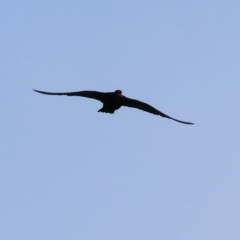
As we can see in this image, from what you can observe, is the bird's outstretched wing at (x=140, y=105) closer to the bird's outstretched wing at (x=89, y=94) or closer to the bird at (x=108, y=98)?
the bird at (x=108, y=98)

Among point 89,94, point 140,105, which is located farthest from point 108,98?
point 140,105

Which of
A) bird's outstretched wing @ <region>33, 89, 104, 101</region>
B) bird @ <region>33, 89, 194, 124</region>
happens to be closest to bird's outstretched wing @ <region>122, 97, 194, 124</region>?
bird @ <region>33, 89, 194, 124</region>

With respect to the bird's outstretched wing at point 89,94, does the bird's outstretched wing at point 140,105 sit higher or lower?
higher

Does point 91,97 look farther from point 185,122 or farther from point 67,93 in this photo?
point 185,122

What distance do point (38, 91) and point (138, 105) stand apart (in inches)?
140

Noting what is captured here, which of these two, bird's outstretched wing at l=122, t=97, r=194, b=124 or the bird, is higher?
bird's outstretched wing at l=122, t=97, r=194, b=124

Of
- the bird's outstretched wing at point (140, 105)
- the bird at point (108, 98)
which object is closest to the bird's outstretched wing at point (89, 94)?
the bird at point (108, 98)

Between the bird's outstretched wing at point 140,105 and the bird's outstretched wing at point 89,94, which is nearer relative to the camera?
the bird's outstretched wing at point 89,94

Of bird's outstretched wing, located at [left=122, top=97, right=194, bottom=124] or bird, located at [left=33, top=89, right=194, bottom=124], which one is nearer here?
bird, located at [left=33, top=89, right=194, bottom=124]

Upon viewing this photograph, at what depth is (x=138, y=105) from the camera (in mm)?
19875

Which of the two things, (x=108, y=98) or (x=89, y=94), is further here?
(x=89, y=94)

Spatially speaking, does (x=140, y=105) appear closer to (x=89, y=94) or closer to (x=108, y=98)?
(x=108, y=98)

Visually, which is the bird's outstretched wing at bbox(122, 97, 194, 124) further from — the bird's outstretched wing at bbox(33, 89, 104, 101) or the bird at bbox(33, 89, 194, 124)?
the bird's outstretched wing at bbox(33, 89, 104, 101)

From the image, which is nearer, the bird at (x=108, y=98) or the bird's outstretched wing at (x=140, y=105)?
the bird at (x=108, y=98)
